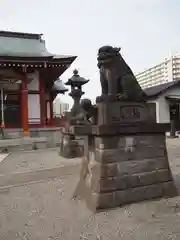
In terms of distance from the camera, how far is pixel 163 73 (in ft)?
220

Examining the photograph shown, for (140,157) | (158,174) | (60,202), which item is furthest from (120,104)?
(60,202)

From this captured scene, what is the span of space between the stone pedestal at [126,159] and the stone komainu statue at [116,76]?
223 mm

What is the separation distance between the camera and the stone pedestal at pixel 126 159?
4.31 m

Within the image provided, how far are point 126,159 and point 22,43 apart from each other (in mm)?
17080

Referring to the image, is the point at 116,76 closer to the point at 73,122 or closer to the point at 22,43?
the point at 73,122

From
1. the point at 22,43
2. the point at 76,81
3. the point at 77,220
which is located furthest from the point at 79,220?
the point at 22,43

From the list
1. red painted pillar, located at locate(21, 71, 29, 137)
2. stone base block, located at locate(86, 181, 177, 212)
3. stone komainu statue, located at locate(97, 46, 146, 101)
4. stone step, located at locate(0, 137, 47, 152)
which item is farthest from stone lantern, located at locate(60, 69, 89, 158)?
stone base block, located at locate(86, 181, 177, 212)

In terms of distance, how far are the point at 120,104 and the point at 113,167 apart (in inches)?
45.3

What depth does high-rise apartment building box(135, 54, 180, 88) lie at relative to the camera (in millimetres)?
62297

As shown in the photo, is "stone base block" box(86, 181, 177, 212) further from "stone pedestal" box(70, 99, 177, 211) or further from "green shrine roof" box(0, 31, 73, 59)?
"green shrine roof" box(0, 31, 73, 59)

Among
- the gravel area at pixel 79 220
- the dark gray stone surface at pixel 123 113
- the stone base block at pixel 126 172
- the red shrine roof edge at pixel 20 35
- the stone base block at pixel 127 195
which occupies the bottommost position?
the gravel area at pixel 79 220

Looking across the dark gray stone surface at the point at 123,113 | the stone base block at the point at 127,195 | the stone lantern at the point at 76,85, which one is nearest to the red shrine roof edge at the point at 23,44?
the stone lantern at the point at 76,85

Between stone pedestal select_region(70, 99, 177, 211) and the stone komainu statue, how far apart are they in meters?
0.22

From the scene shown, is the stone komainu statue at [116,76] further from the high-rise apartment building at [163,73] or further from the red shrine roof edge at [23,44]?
the high-rise apartment building at [163,73]
